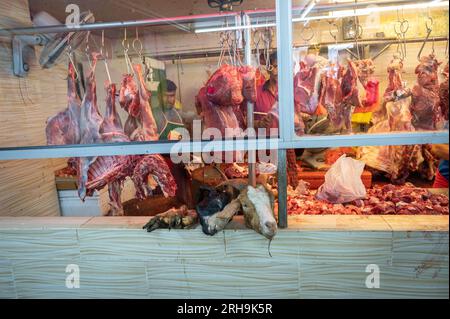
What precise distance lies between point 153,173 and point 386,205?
1924mm

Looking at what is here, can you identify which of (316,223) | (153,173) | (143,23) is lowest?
(316,223)

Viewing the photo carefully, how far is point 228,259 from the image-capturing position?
92.4 inches

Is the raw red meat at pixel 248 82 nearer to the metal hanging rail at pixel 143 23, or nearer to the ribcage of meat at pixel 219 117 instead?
the ribcage of meat at pixel 219 117

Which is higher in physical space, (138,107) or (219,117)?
(138,107)

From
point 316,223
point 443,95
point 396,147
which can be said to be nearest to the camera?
point 316,223

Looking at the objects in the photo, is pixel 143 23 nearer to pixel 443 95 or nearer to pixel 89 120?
pixel 89 120

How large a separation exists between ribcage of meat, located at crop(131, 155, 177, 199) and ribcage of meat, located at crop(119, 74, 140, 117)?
51 cm

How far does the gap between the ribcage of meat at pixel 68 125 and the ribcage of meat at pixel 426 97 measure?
9.46 ft

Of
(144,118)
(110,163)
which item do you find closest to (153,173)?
(110,163)

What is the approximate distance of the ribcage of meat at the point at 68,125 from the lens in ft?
9.00

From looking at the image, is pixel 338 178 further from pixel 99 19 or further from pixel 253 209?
pixel 99 19

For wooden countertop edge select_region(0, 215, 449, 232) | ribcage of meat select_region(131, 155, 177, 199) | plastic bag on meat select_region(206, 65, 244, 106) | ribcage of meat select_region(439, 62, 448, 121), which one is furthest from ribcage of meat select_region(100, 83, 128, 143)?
ribcage of meat select_region(439, 62, 448, 121)

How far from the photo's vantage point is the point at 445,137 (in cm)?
189
